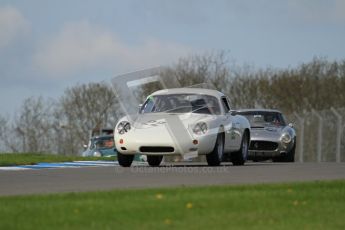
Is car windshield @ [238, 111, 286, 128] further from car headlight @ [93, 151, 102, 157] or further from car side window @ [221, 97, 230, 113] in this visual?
car headlight @ [93, 151, 102, 157]

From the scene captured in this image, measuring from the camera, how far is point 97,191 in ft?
36.7

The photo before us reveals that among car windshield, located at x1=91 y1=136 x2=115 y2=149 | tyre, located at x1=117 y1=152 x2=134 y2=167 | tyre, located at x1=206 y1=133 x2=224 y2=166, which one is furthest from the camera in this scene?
car windshield, located at x1=91 y1=136 x2=115 y2=149

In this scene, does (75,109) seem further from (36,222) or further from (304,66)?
(36,222)

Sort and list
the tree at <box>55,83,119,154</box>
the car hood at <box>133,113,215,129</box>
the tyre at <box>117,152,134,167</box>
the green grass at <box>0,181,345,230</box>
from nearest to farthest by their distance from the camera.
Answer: the green grass at <box>0,181,345,230</box> → the car hood at <box>133,113,215,129</box> → the tyre at <box>117,152,134,167</box> → the tree at <box>55,83,119,154</box>

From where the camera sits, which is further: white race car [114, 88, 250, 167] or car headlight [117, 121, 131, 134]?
car headlight [117, 121, 131, 134]

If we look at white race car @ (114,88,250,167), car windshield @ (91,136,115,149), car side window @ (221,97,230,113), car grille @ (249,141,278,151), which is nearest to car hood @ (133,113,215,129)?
white race car @ (114,88,250,167)

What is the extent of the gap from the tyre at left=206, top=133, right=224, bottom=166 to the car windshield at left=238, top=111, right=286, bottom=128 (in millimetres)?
7281

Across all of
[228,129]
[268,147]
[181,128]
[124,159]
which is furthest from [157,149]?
[268,147]

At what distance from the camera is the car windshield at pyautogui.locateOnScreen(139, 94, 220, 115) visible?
18.6 m

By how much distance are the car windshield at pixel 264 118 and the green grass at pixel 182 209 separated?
14460mm

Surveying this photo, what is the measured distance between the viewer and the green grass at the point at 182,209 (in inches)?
322

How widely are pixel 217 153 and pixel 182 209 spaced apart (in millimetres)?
9285

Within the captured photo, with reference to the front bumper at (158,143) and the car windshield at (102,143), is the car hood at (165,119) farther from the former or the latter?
the car windshield at (102,143)

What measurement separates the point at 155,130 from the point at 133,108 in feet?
15.6
